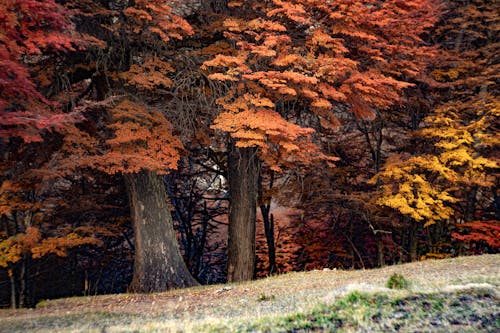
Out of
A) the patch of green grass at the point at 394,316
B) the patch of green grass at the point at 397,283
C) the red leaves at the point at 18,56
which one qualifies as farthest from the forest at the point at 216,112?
the patch of green grass at the point at 397,283

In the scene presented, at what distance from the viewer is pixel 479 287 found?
430cm

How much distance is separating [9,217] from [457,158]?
12.1m

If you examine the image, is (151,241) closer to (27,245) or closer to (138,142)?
(138,142)

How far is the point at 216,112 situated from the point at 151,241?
3.49 metres

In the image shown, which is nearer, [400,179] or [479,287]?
[479,287]

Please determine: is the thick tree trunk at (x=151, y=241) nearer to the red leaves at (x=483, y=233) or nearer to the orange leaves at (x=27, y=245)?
the orange leaves at (x=27, y=245)

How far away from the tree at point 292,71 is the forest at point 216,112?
0.05 metres

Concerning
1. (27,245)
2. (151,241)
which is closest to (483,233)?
(151,241)

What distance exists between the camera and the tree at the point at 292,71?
9.55 m

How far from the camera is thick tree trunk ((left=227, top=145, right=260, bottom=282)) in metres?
12.3

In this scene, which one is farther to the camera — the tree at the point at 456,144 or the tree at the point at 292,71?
the tree at the point at 456,144

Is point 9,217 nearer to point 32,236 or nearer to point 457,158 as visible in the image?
point 32,236

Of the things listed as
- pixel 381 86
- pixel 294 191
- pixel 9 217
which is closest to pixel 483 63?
pixel 381 86

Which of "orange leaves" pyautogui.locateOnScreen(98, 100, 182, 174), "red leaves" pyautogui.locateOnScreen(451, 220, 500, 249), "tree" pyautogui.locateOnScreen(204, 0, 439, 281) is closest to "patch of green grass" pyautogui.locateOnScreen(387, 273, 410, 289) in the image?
"tree" pyautogui.locateOnScreen(204, 0, 439, 281)
